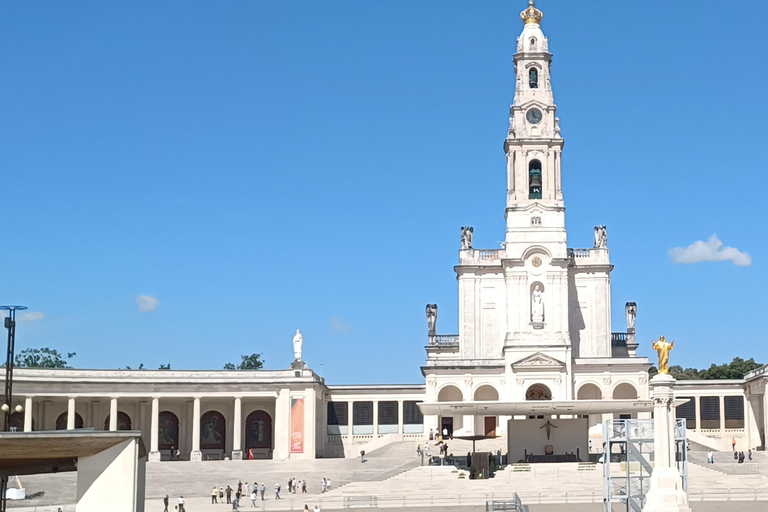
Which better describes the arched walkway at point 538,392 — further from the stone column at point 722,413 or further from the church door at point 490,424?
the stone column at point 722,413

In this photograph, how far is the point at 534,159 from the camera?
83625mm

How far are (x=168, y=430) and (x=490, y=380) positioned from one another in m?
24.6

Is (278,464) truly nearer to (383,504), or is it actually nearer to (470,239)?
(383,504)

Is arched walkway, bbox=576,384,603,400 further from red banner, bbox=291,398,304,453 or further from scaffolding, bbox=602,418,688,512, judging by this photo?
scaffolding, bbox=602,418,688,512

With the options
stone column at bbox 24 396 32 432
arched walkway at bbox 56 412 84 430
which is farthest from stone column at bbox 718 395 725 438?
stone column at bbox 24 396 32 432

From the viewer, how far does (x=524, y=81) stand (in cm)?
8456

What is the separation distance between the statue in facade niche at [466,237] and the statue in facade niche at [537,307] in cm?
710

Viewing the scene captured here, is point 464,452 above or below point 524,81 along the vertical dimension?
below

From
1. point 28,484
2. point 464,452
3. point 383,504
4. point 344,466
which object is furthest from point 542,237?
point 28,484

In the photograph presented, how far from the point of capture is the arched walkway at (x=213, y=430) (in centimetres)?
8244

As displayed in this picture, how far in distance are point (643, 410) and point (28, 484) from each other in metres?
36.2

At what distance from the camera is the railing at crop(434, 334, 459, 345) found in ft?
285

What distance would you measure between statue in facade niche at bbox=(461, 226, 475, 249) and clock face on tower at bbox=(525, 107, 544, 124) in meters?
9.72

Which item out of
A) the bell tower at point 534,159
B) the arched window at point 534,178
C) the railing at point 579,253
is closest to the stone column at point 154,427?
the bell tower at point 534,159
